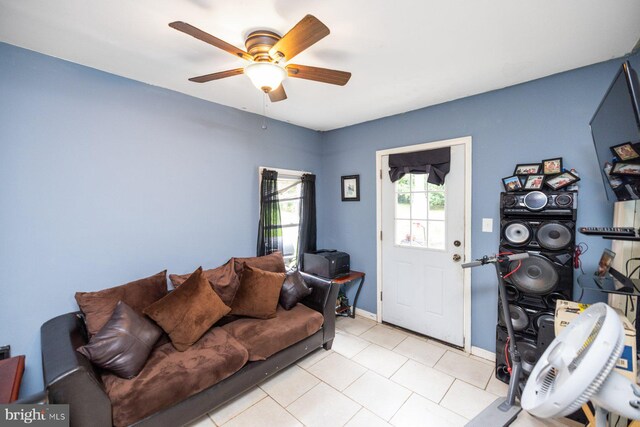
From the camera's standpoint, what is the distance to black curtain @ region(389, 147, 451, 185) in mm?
2686

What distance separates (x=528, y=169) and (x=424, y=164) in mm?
895

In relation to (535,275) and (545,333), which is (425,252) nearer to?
(535,275)

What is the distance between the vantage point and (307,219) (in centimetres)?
350

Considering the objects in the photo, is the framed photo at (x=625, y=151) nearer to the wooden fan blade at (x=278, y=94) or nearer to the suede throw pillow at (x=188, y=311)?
the wooden fan blade at (x=278, y=94)

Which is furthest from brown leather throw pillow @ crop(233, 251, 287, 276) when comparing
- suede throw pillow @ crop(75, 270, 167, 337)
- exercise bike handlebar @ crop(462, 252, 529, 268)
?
exercise bike handlebar @ crop(462, 252, 529, 268)

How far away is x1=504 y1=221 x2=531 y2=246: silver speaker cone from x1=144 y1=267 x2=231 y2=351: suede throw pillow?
2392mm

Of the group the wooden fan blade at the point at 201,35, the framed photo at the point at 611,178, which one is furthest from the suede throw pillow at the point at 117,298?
the framed photo at the point at 611,178

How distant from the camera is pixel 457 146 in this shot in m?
2.63

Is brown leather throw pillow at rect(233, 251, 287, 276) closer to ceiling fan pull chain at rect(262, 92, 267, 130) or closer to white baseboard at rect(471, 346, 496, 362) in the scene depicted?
ceiling fan pull chain at rect(262, 92, 267, 130)

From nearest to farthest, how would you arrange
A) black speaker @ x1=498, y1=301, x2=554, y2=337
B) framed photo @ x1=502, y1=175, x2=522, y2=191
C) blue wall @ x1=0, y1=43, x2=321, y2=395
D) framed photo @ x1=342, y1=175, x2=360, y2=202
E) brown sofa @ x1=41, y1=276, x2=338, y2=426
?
brown sofa @ x1=41, y1=276, x2=338, y2=426 → blue wall @ x1=0, y1=43, x2=321, y2=395 → black speaker @ x1=498, y1=301, x2=554, y2=337 → framed photo @ x1=502, y1=175, x2=522, y2=191 → framed photo @ x1=342, y1=175, x2=360, y2=202

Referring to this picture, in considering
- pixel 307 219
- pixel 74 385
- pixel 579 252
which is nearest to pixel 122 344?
pixel 74 385

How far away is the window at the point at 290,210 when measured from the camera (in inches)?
130

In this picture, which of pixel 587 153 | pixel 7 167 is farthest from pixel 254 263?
pixel 587 153

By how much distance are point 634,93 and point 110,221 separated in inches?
124
